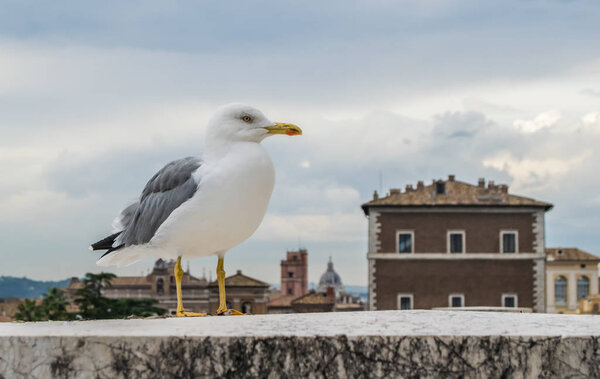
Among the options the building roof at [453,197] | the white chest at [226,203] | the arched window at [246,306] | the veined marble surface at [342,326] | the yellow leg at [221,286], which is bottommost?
the arched window at [246,306]

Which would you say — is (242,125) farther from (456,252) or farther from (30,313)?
(30,313)

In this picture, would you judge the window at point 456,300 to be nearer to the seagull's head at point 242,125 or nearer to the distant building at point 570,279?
the seagull's head at point 242,125

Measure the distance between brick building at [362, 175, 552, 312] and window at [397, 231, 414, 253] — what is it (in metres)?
0.04

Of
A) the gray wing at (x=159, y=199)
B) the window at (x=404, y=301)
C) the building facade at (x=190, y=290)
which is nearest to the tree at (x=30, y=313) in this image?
the building facade at (x=190, y=290)

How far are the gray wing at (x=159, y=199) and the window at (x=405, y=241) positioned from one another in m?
30.5

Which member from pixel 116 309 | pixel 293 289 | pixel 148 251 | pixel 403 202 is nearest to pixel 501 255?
pixel 403 202

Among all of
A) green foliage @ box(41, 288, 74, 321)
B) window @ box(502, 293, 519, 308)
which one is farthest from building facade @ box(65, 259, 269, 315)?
window @ box(502, 293, 519, 308)

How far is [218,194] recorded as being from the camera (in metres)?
4.45

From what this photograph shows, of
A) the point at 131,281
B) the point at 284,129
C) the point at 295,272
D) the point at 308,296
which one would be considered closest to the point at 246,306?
the point at 308,296

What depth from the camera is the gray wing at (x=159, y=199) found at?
183 inches

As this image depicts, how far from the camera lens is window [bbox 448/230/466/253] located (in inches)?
1393

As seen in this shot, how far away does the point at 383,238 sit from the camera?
116 ft

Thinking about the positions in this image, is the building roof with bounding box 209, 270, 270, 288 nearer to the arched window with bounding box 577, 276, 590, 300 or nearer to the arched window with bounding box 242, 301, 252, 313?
the arched window with bounding box 242, 301, 252, 313

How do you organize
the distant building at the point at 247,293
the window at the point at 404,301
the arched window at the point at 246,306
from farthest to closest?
the distant building at the point at 247,293
the arched window at the point at 246,306
the window at the point at 404,301
